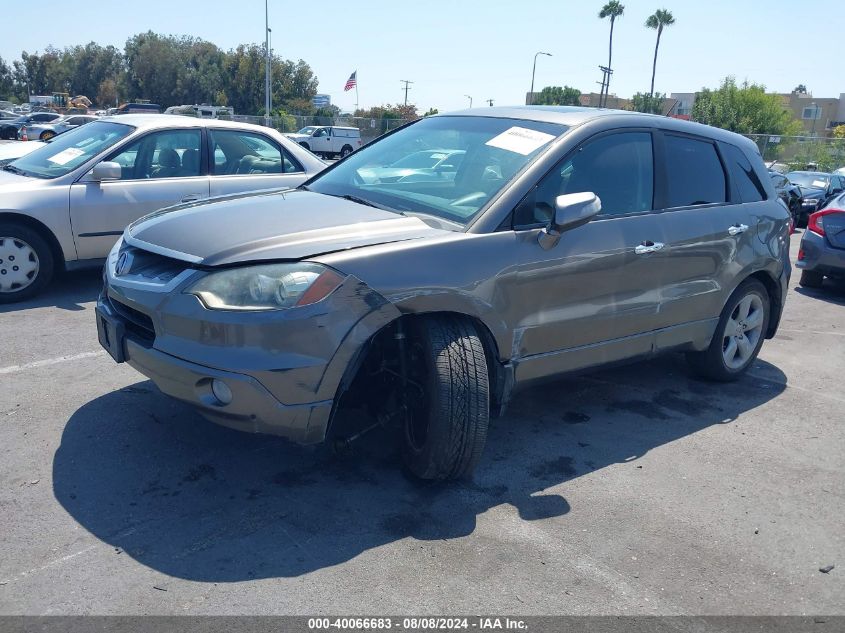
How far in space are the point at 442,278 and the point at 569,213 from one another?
76 centimetres

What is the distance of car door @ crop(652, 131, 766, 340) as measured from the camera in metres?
4.68

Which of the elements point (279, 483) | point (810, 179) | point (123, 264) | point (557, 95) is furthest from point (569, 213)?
point (557, 95)

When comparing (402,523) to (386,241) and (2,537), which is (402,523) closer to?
(386,241)

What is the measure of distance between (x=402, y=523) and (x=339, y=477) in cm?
50

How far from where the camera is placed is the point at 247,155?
757 centimetres

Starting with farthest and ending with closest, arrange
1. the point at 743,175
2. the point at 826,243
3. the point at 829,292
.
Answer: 1. the point at 829,292
2. the point at 826,243
3. the point at 743,175

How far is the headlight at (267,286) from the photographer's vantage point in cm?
323

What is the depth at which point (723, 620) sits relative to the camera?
9.52ft

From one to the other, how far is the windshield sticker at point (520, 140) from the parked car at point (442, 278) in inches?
0.6

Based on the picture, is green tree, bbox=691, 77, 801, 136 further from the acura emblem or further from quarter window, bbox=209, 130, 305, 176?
the acura emblem

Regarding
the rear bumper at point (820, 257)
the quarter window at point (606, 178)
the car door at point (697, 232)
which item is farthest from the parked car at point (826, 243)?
the quarter window at point (606, 178)

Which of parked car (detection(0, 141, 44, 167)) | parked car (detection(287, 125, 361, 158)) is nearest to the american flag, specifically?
parked car (detection(287, 125, 361, 158))

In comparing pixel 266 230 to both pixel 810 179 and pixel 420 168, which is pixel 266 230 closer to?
pixel 420 168

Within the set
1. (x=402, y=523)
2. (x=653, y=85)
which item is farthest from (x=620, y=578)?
(x=653, y=85)
